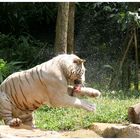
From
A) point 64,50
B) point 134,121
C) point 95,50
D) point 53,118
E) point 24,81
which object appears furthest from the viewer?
point 95,50

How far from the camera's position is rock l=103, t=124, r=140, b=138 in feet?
13.3

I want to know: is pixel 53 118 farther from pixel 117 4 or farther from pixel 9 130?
pixel 117 4

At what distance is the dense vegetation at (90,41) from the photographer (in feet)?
28.5

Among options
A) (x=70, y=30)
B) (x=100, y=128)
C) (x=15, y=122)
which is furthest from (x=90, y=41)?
(x=15, y=122)

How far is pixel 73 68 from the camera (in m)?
4.17

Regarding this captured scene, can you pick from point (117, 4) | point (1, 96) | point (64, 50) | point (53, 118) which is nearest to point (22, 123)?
point (1, 96)

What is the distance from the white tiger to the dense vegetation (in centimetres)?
259

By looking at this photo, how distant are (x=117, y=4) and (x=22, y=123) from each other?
6.35 meters

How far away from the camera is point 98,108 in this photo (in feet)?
21.6

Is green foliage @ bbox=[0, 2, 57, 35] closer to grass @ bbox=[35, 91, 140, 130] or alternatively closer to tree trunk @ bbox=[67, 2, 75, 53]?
tree trunk @ bbox=[67, 2, 75, 53]

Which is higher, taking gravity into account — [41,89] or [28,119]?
[41,89]

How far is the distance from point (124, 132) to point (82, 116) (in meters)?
2.11

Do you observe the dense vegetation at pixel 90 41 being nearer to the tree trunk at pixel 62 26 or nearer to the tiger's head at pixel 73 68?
the tree trunk at pixel 62 26

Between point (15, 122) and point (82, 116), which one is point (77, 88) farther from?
point (82, 116)
